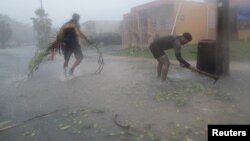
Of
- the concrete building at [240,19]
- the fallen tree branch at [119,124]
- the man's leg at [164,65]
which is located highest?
the concrete building at [240,19]

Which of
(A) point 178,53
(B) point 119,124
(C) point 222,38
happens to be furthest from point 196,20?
(B) point 119,124

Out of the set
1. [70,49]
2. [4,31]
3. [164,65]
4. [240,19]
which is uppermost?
[4,31]

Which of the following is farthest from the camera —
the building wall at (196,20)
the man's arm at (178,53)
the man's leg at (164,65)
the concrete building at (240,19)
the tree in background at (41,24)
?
the tree in background at (41,24)

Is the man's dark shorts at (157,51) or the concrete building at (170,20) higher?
the concrete building at (170,20)

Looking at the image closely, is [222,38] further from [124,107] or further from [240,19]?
[240,19]

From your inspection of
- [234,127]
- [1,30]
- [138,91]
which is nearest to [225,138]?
[234,127]

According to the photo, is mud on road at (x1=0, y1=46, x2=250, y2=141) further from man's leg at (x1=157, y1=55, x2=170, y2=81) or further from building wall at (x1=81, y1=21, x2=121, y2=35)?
building wall at (x1=81, y1=21, x2=121, y2=35)

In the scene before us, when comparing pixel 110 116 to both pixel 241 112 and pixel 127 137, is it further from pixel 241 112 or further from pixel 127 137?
pixel 241 112

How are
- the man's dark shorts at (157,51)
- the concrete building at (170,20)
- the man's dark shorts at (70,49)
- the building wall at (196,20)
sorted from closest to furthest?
the man's dark shorts at (157,51)
the man's dark shorts at (70,49)
the concrete building at (170,20)
the building wall at (196,20)

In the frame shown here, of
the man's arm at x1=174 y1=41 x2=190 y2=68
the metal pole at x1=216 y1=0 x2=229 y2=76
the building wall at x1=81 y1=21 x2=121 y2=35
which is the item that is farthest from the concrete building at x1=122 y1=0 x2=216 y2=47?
the man's arm at x1=174 y1=41 x2=190 y2=68

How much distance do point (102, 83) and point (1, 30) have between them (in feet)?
83.3

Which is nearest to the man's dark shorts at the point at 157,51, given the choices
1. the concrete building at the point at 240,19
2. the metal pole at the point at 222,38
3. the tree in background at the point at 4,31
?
the metal pole at the point at 222,38

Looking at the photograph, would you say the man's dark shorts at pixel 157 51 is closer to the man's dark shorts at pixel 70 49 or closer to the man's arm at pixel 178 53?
the man's arm at pixel 178 53

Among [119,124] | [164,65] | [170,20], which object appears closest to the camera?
[119,124]
